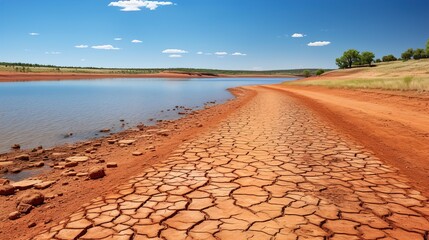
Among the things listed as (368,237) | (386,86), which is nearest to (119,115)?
(368,237)

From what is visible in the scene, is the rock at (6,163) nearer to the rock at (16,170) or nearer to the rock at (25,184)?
the rock at (16,170)

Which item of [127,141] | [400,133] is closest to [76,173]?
[127,141]

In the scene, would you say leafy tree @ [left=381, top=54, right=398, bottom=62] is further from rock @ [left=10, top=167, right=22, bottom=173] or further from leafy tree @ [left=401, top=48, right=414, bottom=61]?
rock @ [left=10, top=167, right=22, bottom=173]

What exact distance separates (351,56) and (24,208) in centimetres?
9060

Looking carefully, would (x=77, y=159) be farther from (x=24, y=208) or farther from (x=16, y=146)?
(x=24, y=208)

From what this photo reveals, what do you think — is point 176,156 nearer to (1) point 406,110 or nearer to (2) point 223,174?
A: (2) point 223,174

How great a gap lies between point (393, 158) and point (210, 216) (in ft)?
13.2

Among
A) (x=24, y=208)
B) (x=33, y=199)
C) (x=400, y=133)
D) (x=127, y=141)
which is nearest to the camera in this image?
(x=24, y=208)

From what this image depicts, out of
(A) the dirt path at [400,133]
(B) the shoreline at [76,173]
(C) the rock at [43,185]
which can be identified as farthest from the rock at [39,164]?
(A) the dirt path at [400,133]

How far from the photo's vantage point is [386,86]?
19391mm

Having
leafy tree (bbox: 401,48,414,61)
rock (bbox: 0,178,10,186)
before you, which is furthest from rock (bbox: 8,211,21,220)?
leafy tree (bbox: 401,48,414,61)

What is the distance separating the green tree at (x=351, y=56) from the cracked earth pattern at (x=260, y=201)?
86227 millimetres

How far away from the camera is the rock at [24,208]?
11.9 feet

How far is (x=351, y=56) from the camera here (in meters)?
83.4
